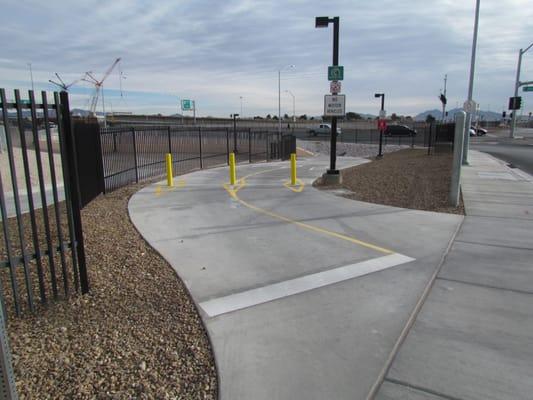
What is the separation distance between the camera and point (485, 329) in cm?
372

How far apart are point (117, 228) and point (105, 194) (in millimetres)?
4321

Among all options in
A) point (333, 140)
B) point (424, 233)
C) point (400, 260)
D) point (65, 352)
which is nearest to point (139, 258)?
point (65, 352)

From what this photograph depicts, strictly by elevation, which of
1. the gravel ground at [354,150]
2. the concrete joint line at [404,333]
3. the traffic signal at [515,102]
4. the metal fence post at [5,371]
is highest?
the traffic signal at [515,102]

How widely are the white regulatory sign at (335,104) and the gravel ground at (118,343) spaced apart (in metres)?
9.33

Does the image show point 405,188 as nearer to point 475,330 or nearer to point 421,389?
point 475,330

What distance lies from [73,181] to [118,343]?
5.87ft

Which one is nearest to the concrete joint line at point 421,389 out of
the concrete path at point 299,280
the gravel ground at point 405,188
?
the concrete path at point 299,280

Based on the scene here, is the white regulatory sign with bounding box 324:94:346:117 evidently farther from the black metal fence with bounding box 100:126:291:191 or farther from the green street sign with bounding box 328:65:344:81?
the black metal fence with bounding box 100:126:291:191

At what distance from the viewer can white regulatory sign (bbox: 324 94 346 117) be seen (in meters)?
13.0

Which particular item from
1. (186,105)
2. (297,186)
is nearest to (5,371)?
(297,186)

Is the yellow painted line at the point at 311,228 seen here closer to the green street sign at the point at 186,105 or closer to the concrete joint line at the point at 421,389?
the concrete joint line at the point at 421,389

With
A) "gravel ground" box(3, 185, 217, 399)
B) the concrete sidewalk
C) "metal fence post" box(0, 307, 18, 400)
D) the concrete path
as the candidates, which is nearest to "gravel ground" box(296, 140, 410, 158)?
the concrete path

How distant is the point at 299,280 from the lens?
4957 millimetres

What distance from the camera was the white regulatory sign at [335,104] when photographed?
1296 cm
